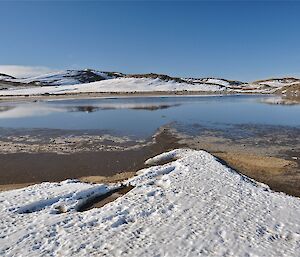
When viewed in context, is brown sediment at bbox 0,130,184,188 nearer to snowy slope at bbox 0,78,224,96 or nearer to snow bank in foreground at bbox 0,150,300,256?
snow bank in foreground at bbox 0,150,300,256

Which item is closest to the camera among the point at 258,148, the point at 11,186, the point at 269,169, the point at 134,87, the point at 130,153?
the point at 11,186

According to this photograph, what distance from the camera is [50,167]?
19.5 meters

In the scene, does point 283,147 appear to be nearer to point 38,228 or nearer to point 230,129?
point 230,129

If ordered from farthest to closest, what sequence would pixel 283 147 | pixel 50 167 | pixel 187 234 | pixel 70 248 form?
pixel 283 147 < pixel 50 167 < pixel 187 234 < pixel 70 248

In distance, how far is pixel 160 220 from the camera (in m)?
11.2

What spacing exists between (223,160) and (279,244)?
10348 millimetres

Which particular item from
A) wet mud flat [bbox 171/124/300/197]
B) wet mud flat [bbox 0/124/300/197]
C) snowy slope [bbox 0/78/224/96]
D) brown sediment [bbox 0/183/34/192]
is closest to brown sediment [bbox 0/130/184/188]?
wet mud flat [bbox 0/124/300/197]

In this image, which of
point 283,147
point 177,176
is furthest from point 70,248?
point 283,147

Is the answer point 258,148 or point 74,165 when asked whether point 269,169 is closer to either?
point 258,148

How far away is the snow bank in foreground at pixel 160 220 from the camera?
9.56m

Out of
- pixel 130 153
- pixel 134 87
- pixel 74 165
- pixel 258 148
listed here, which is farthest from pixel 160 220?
pixel 134 87

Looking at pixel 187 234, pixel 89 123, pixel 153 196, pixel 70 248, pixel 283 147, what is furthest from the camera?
pixel 89 123

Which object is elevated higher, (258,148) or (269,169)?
(269,169)

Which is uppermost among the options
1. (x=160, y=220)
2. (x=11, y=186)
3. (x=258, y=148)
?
(x=160, y=220)
